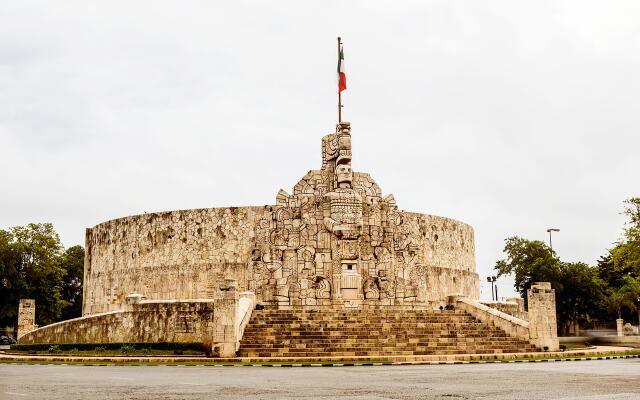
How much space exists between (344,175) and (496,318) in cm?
828

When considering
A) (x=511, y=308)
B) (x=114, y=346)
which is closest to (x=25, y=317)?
(x=114, y=346)

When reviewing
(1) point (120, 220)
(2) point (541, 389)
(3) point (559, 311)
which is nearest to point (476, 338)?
(2) point (541, 389)

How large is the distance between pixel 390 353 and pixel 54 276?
30.4 metres

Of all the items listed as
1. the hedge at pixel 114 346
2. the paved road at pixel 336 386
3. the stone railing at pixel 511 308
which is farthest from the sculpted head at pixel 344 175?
the paved road at pixel 336 386

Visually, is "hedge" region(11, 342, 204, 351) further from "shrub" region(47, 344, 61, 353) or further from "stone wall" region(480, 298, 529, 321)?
"stone wall" region(480, 298, 529, 321)

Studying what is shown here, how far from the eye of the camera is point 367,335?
74.3 feet

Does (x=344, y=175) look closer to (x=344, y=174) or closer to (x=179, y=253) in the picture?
(x=344, y=174)

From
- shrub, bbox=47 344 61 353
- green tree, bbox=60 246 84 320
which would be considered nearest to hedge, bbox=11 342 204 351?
shrub, bbox=47 344 61 353

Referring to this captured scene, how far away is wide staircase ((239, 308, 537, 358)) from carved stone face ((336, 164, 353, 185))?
5643 millimetres

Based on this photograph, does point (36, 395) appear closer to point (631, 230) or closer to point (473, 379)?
point (473, 379)

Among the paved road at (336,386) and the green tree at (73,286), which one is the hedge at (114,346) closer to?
the paved road at (336,386)

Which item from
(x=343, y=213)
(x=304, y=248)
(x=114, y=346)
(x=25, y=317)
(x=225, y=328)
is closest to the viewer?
(x=225, y=328)

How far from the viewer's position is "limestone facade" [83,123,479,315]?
91.1ft

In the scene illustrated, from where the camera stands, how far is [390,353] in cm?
2095
